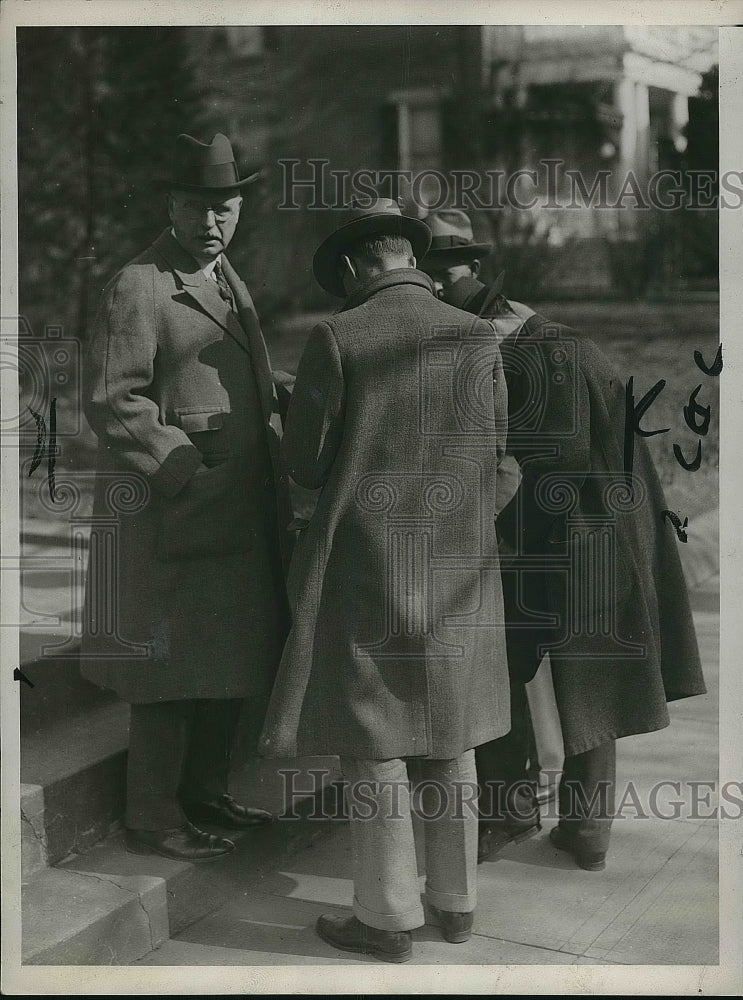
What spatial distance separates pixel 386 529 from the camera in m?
4.11

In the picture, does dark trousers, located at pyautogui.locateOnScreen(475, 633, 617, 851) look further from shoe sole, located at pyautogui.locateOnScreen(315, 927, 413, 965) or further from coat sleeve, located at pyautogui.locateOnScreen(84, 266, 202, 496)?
coat sleeve, located at pyautogui.locateOnScreen(84, 266, 202, 496)

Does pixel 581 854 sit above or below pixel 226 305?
below

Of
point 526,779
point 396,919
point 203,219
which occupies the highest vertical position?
point 203,219

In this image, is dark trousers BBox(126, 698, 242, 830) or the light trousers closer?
the light trousers

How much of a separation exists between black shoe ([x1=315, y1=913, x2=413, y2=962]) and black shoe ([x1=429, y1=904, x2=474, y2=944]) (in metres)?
0.12

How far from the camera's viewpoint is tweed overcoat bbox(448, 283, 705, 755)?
4.43m

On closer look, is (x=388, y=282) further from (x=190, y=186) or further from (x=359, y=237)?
(x=190, y=186)

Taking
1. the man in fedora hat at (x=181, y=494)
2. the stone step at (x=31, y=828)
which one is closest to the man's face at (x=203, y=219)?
the man in fedora hat at (x=181, y=494)

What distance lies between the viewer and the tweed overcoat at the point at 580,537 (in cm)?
443

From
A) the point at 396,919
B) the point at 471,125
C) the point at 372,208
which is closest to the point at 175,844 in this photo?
the point at 396,919

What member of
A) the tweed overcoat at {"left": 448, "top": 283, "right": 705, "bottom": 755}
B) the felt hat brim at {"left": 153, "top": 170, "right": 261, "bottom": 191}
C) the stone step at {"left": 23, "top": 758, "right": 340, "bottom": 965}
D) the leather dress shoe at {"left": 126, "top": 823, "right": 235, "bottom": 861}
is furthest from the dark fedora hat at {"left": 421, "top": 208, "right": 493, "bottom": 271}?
the leather dress shoe at {"left": 126, "top": 823, "right": 235, "bottom": 861}

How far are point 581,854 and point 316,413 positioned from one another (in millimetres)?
1814

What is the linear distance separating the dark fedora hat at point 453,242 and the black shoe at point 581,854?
2.02m

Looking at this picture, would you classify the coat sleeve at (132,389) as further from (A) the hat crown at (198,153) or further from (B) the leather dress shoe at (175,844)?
(B) the leather dress shoe at (175,844)
